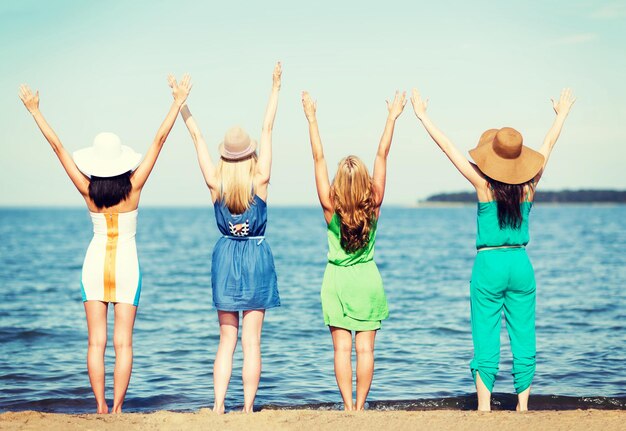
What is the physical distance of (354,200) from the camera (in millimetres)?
5418

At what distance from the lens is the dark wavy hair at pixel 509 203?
542 centimetres

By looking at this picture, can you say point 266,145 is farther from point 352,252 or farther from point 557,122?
point 557,122

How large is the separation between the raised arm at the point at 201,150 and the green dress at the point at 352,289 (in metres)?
0.98

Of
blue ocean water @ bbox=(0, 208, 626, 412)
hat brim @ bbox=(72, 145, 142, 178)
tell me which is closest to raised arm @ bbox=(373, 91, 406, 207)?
hat brim @ bbox=(72, 145, 142, 178)

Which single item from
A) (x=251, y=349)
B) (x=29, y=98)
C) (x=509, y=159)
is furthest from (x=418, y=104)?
(x=29, y=98)

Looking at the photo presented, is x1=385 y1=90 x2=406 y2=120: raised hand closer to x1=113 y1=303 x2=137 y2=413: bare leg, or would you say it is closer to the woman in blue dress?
the woman in blue dress

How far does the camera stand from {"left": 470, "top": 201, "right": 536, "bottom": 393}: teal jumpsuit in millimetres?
5441

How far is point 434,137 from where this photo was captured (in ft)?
18.4

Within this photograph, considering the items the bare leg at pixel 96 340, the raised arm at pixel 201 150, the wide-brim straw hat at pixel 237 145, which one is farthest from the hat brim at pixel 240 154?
the bare leg at pixel 96 340

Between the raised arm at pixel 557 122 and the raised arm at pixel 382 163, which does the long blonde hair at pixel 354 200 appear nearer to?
the raised arm at pixel 382 163

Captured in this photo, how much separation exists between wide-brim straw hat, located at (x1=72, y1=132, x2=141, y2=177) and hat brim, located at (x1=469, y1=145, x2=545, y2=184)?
8.71ft

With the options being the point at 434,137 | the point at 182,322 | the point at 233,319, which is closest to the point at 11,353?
the point at 182,322

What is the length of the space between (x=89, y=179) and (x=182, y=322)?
27.9 ft

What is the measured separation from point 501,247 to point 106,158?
3093 mm
